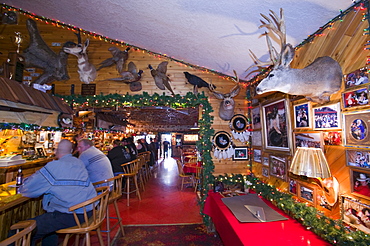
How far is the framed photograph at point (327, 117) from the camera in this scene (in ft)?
6.63

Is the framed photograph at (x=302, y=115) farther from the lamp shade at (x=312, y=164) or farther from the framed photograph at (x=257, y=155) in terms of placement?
the framed photograph at (x=257, y=155)

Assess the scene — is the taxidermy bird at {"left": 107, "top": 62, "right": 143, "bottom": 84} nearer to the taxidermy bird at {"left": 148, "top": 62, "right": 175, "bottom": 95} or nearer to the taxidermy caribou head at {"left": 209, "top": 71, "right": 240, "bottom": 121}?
the taxidermy bird at {"left": 148, "top": 62, "right": 175, "bottom": 95}

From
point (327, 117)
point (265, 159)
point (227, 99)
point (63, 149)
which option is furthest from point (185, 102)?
point (327, 117)

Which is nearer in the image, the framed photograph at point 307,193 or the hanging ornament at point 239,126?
the framed photograph at point 307,193

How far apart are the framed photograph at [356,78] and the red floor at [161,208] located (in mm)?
3625

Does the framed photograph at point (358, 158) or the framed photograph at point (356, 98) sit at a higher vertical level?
the framed photograph at point (356, 98)

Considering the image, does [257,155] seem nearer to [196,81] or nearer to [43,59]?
[196,81]

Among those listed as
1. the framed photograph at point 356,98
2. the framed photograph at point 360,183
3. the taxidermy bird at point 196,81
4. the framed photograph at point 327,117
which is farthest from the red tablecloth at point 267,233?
the taxidermy bird at point 196,81

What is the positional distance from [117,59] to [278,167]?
4.00 meters

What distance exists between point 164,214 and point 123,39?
407 cm

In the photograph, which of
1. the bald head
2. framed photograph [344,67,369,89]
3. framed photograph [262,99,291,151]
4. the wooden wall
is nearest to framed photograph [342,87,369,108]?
framed photograph [344,67,369,89]

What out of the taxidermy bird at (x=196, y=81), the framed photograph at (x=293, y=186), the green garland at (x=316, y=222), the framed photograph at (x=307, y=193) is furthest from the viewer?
the taxidermy bird at (x=196, y=81)

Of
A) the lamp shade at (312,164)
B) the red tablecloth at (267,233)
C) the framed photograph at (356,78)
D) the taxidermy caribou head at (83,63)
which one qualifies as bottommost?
the red tablecloth at (267,233)

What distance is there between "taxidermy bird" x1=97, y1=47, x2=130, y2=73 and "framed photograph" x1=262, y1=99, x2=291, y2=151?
3.23 m
